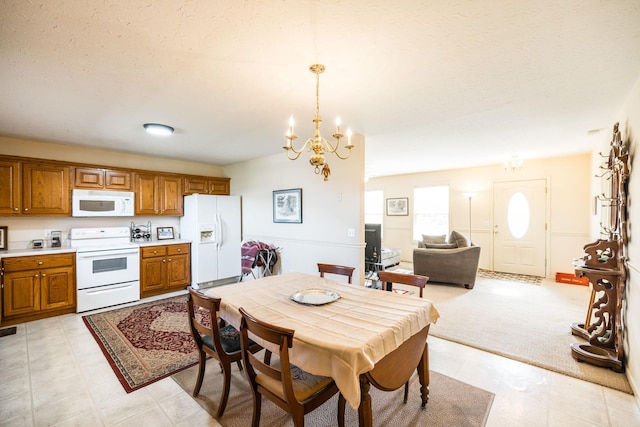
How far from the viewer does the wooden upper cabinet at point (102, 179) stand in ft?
14.1

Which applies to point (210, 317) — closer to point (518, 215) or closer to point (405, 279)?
point (405, 279)

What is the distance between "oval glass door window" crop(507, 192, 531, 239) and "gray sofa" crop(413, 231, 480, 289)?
5.49 feet

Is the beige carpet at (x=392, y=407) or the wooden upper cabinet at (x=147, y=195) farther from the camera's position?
the wooden upper cabinet at (x=147, y=195)

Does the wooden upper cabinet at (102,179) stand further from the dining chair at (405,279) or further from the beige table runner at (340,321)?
the dining chair at (405,279)

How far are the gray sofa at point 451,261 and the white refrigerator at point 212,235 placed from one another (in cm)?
370

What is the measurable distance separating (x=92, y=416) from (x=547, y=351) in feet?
13.3

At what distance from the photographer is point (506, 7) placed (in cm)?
146

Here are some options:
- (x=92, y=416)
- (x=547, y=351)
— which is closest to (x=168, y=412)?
(x=92, y=416)

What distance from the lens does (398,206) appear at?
7.98 m

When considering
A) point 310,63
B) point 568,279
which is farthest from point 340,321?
point 568,279

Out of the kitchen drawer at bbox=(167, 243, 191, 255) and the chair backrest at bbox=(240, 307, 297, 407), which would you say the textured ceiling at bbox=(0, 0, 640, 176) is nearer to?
the chair backrest at bbox=(240, 307, 297, 407)

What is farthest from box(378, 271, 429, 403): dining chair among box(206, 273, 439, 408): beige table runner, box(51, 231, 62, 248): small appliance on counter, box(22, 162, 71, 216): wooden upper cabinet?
box(51, 231, 62, 248): small appliance on counter

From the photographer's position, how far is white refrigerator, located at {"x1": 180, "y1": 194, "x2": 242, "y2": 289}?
511cm

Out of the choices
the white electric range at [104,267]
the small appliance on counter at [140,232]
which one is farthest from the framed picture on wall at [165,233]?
the white electric range at [104,267]
